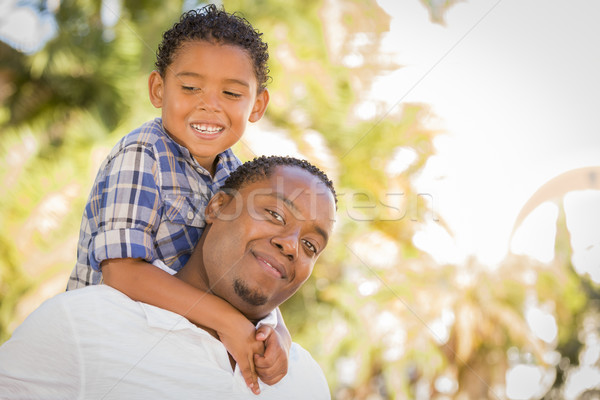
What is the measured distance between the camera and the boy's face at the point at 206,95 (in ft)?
6.25

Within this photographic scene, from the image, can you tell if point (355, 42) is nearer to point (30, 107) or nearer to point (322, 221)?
point (30, 107)

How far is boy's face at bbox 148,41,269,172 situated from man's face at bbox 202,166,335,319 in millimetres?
374

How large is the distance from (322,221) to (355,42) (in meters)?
3.83

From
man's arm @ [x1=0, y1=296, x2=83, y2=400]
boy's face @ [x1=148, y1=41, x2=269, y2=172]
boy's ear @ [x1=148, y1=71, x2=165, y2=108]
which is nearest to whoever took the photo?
man's arm @ [x1=0, y1=296, x2=83, y2=400]

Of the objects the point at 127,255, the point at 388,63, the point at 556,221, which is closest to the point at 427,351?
the point at 556,221

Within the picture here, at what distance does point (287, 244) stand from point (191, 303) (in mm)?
308

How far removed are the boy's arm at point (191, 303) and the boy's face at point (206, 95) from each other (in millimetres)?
499

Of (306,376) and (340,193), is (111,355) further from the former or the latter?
(340,193)

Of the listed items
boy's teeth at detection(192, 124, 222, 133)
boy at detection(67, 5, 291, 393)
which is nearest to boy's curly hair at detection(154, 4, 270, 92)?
boy at detection(67, 5, 291, 393)

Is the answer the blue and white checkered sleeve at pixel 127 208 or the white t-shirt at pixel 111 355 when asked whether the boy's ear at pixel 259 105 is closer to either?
the blue and white checkered sleeve at pixel 127 208

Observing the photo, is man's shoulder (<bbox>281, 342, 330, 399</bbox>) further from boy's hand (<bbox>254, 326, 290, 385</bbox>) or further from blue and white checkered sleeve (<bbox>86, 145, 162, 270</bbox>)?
blue and white checkered sleeve (<bbox>86, 145, 162, 270</bbox>)

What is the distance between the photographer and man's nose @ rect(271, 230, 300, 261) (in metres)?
1.52

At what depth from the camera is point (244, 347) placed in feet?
4.94

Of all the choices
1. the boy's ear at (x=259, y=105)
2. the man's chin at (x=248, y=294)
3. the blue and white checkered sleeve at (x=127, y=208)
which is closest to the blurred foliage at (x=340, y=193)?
the boy's ear at (x=259, y=105)
